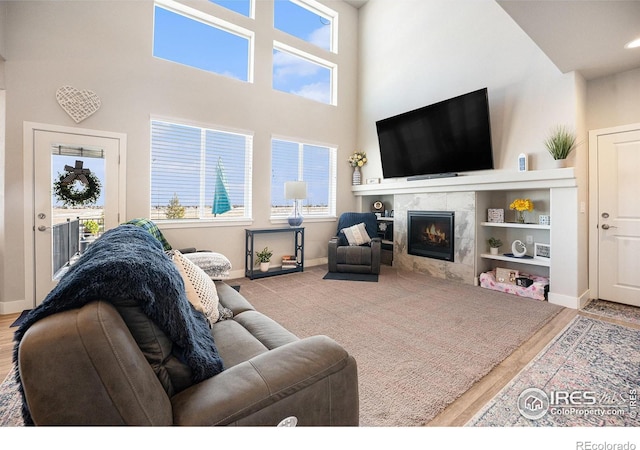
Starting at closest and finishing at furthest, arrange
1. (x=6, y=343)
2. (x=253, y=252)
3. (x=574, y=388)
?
(x=574, y=388)
(x=6, y=343)
(x=253, y=252)

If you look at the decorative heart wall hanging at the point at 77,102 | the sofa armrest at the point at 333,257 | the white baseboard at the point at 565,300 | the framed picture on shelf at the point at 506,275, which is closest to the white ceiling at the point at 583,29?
the framed picture on shelf at the point at 506,275

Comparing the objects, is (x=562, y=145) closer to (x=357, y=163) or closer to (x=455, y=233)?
(x=455, y=233)

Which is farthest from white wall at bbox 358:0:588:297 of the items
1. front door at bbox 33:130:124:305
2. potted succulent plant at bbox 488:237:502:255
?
front door at bbox 33:130:124:305

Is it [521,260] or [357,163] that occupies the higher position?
[357,163]

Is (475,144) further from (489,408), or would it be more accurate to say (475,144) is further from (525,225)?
(489,408)

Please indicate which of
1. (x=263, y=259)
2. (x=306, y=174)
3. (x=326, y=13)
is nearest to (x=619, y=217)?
(x=306, y=174)

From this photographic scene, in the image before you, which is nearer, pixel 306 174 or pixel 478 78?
pixel 478 78

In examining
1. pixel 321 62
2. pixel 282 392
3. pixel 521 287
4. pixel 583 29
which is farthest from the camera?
pixel 321 62

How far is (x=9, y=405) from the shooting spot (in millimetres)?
1662

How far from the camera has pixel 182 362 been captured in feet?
3.16

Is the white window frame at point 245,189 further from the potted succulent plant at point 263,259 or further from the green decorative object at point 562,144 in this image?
the green decorative object at point 562,144

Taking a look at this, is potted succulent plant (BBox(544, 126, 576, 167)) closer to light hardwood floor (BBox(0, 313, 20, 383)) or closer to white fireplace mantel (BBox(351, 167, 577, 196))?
white fireplace mantel (BBox(351, 167, 577, 196))

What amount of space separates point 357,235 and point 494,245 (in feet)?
6.69

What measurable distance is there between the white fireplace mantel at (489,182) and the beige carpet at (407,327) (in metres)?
1.40
